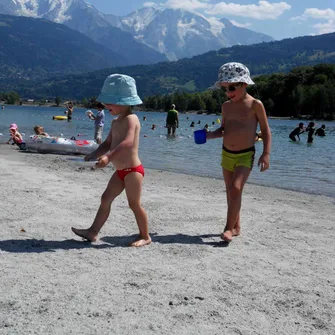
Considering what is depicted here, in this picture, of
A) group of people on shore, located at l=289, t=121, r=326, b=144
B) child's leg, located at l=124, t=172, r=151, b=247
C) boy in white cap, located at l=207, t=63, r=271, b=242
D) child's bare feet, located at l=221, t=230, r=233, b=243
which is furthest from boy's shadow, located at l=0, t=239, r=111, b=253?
group of people on shore, located at l=289, t=121, r=326, b=144

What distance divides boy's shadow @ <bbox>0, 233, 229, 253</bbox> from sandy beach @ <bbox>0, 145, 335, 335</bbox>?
0.01 metres

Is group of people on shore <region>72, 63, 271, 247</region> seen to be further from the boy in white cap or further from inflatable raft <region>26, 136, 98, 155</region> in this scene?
inflatable raft <region>26, 136, 98, 155</region>

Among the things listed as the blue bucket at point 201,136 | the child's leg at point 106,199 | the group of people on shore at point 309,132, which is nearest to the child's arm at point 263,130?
the blue bucket at point 201,136

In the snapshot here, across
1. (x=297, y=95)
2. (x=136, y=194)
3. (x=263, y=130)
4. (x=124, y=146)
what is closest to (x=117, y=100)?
(x=124, y=146)

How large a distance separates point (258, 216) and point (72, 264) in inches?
134

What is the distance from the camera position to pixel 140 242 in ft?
16.5

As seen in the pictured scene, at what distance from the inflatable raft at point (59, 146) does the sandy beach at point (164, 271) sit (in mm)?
8479

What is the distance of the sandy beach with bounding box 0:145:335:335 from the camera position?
3.19 metres

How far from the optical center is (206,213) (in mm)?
6953

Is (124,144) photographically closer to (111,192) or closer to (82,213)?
(111,192)

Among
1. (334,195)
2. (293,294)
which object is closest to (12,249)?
(293,294)

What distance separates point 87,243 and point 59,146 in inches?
459

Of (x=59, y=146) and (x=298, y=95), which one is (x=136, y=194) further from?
(x=298, y=95)

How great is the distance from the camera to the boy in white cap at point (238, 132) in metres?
5.43
